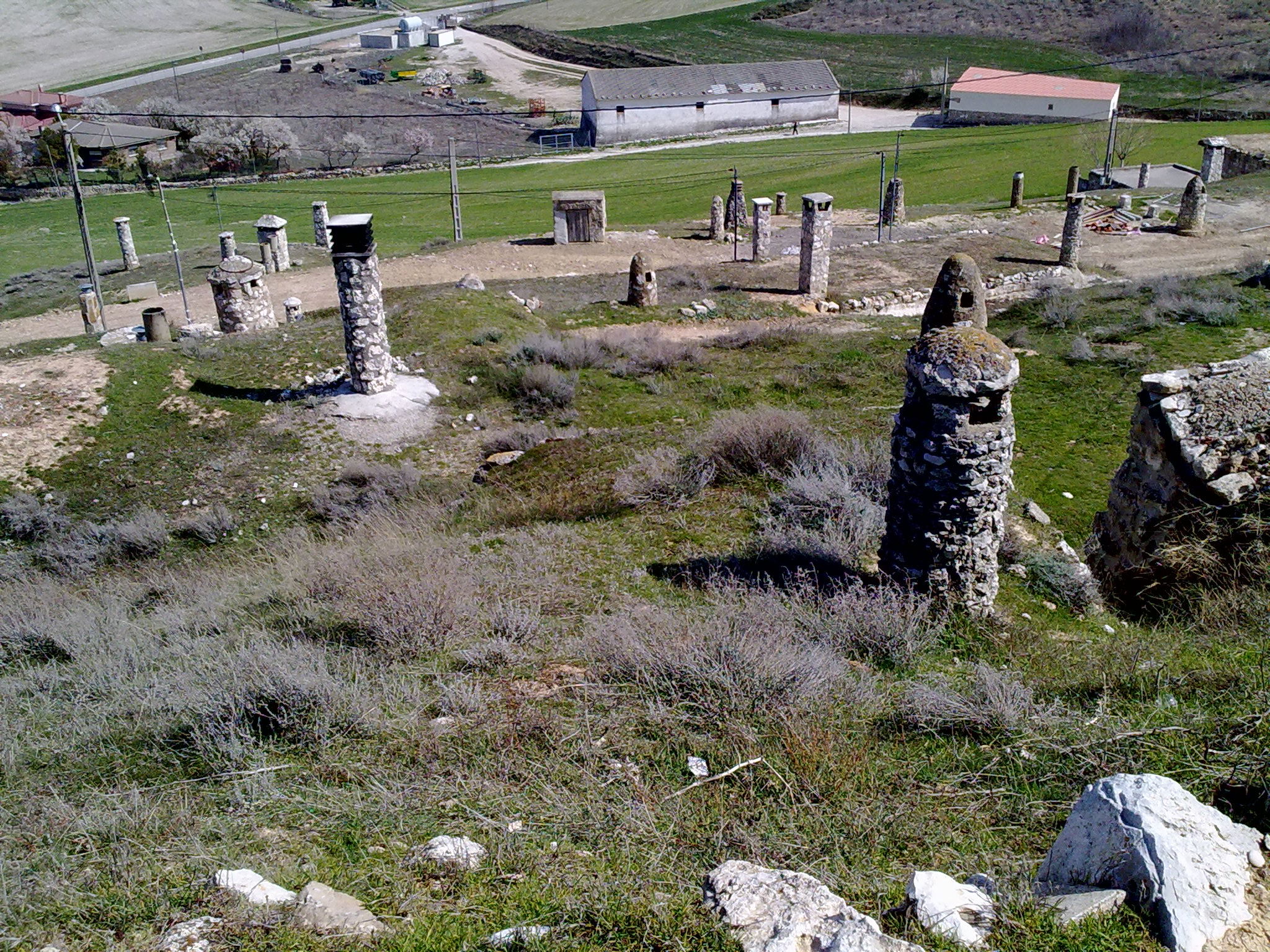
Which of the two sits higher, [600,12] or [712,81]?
[600,12]

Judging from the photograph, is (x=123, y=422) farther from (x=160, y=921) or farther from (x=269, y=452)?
(x=160, y=921)

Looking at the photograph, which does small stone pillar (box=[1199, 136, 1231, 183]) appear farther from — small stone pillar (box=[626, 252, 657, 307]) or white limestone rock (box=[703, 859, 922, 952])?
white limestone rock (box=[703, 859, 922, 952])

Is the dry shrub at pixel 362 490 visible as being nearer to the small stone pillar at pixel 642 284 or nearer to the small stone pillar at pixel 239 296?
the small stone pillar at pixel 239 296

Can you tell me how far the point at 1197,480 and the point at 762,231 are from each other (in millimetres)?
20228

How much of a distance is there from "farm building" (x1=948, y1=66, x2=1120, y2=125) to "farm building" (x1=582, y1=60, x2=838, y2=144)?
10.4 m

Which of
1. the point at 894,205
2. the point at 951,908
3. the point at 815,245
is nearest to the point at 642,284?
the point at 815,245

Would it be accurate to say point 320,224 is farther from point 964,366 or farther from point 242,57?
point 242,57

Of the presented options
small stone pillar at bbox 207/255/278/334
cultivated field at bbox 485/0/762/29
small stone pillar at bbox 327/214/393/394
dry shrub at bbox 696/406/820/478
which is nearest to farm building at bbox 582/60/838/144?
small stone pillar at bbox 207/255/278/334

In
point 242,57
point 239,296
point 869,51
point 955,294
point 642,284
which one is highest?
point 242,57

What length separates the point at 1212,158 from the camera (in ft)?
116

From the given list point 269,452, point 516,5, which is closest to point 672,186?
point 269,452

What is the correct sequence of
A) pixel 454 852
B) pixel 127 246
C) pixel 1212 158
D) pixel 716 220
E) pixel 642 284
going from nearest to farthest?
pixel 454 852
pixel 642 284
pixel 716 220
pixel 127 246
pixel 1212 158

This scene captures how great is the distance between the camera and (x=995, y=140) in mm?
46625

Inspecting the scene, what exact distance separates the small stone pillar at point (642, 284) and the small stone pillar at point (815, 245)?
3.90m
